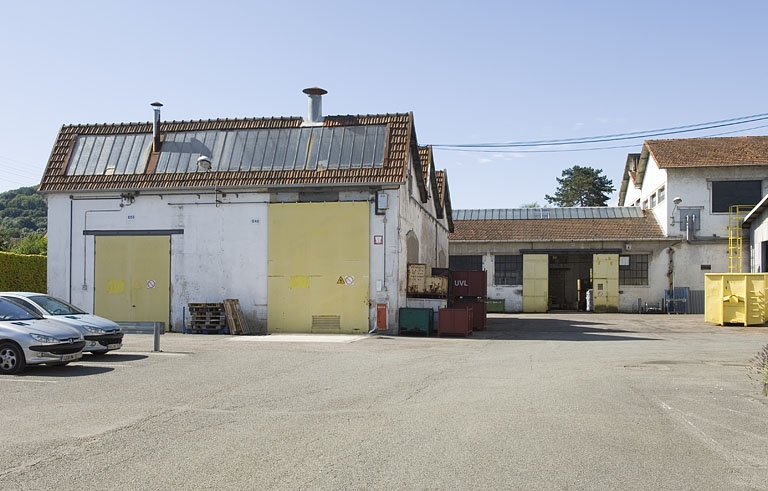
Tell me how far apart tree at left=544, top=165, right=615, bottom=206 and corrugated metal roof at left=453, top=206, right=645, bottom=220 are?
3755 cm

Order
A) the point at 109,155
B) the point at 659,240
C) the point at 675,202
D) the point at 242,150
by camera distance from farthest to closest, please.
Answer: the point at 659,240 → the point at 675,202 → the point at 109,155 → the point at 242,150

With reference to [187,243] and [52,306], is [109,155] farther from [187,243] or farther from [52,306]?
[52,306]

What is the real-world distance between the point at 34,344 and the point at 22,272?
19213mm

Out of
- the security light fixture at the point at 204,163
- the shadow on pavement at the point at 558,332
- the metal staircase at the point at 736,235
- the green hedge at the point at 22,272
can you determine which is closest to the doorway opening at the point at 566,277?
the metal staircase at the point at 736,235

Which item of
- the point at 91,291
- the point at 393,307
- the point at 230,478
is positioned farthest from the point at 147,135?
the point at 230,478

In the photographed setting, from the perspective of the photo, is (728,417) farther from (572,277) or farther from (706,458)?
(572,277)

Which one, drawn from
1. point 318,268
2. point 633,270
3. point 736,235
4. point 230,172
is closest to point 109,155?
point 230,172

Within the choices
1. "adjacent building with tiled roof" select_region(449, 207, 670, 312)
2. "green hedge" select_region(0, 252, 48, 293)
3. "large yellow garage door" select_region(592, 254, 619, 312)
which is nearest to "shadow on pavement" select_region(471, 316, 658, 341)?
"large yellow garage door" select_region(592, 254, 619, 312)

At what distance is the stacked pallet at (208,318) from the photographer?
22953 millimetres

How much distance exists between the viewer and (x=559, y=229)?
1629 inches

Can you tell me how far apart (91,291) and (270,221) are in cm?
690

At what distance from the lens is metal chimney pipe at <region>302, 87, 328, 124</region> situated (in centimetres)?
2564

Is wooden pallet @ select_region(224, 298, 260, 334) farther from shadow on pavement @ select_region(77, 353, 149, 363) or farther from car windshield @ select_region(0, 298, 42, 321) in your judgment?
car windshield @ select_region(0, 298, 42, 321)

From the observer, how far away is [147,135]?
84.4 feet
